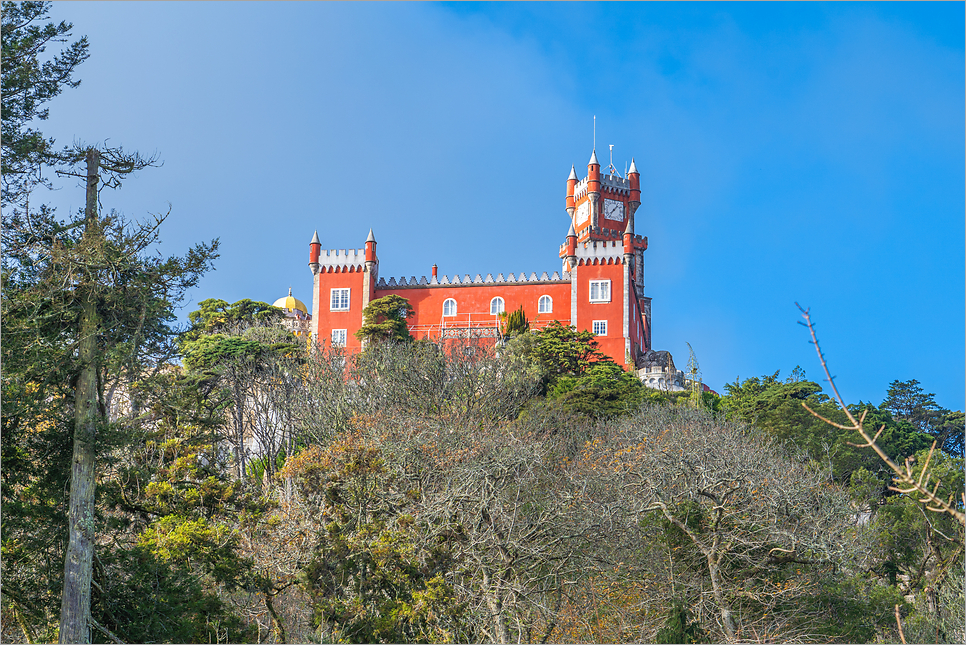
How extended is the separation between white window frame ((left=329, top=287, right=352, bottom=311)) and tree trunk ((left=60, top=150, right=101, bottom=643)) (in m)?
36.0

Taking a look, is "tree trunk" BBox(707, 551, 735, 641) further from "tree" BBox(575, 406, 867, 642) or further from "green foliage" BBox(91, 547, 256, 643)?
"green foliage" BBox(91, 547, 256, 643)

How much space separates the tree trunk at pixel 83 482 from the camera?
1274cm

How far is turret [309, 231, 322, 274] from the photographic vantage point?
51.7 m

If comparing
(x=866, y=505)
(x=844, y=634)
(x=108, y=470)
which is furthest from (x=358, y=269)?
(x=844, y=634)

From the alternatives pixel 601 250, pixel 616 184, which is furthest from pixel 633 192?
pixel 601 250

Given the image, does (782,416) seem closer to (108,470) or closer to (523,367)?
(523,367)

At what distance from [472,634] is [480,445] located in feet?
17.7

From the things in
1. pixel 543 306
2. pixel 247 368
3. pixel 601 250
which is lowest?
pixel 247 368

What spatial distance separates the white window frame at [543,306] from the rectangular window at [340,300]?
10625mm

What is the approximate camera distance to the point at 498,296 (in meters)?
50.2

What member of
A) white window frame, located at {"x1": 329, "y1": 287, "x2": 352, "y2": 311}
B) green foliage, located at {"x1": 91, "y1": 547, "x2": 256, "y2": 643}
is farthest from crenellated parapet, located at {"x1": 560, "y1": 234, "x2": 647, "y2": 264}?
green foliage, located at {"x1": 91, "y1": 547, "x2": 256, "y2": 643}

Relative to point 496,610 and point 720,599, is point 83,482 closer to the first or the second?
point 496,610

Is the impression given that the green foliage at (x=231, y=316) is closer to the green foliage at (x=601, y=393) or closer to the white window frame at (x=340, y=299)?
the white window frame at (x=340, y=299)

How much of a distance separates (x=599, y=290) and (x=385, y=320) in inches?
467
